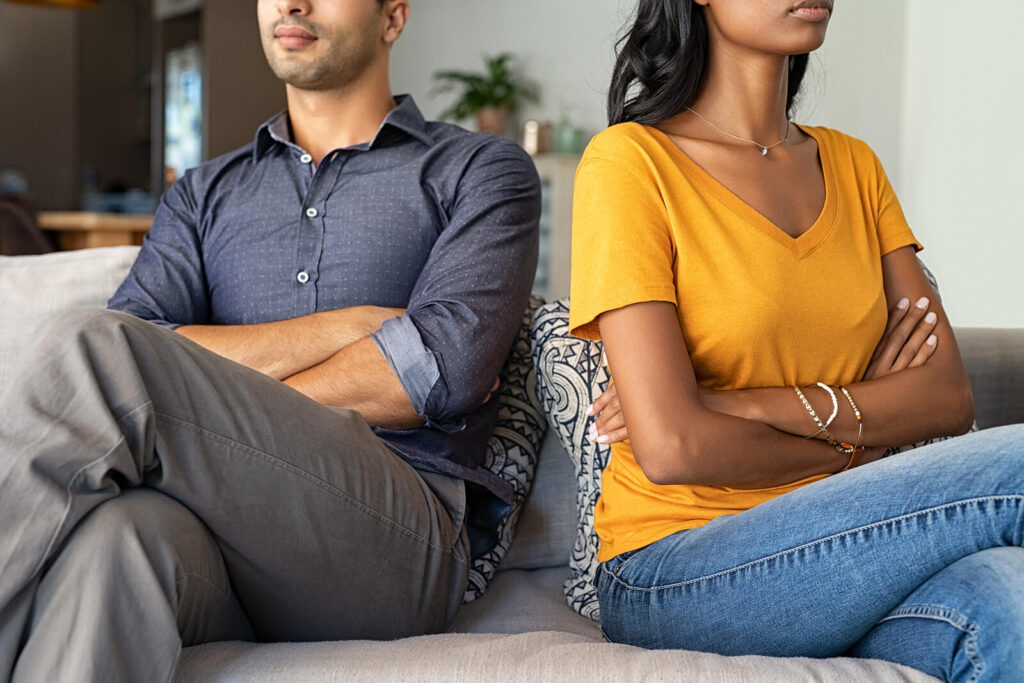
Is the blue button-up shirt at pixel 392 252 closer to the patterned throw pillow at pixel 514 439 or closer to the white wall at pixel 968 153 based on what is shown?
the patterned throw pillow at pixel 514 439

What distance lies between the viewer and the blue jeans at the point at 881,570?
1049mm

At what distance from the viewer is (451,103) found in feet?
23.7

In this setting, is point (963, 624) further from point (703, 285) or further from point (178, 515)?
point (178, 515)

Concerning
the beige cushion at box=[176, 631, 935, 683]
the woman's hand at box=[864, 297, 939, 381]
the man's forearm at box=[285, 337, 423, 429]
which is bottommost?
the beige cushion at box=[176, 631, 935, 683]

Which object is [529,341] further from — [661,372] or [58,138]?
[58,138]

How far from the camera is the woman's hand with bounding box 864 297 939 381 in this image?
1460 mm

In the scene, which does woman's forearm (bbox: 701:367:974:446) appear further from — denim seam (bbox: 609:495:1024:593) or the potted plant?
the potted plant

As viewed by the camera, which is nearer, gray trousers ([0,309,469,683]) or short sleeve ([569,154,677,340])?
gray trousers ([0,309,469,683])

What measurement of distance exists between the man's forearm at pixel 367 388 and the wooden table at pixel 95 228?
3.39m

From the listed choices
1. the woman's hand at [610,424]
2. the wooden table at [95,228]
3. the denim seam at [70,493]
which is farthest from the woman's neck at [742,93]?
the wooden table at [95,228]

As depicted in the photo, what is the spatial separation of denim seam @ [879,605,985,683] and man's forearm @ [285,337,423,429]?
2.58ft

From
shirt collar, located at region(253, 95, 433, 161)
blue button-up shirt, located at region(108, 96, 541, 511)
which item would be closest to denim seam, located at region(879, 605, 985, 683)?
blue button-up shirt, located at region(108, 96, 541, 511)

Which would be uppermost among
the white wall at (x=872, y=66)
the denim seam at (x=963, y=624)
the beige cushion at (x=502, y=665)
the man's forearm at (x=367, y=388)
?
the white wall at (x=872, y=66)

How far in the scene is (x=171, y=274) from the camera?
184 cm
